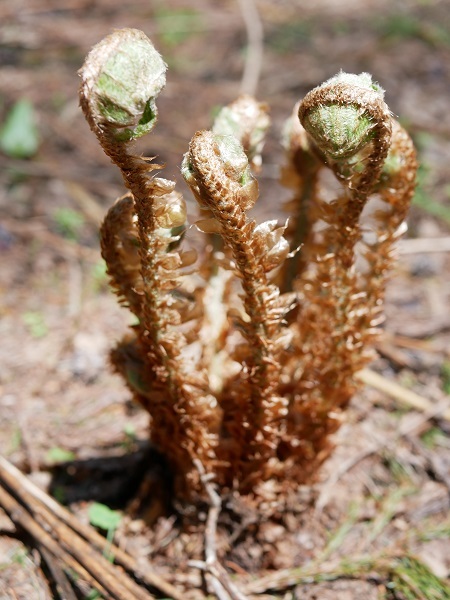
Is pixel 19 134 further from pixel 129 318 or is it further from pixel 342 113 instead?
pixel 342 113

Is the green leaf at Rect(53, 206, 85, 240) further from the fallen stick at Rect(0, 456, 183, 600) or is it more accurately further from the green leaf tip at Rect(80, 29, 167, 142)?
the green leaf tip at Rect(80, 29, 167, 142)

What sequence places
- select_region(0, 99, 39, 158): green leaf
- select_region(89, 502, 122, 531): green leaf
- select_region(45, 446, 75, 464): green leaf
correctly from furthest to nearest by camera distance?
1. select_region(0, 99, 39, 158): green leaf
2. select_region(45, 446, 75, 464): green leaf
3. select_region(89, 502, 122, 531): green leaf

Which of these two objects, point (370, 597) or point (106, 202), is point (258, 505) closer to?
point (370, 597)

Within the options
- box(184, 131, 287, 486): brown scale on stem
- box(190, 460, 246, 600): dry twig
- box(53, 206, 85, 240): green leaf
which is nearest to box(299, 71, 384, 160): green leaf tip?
box(184, 131, 287, 486): brown scale on stem

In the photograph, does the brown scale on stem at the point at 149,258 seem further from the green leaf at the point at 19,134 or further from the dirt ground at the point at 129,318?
the green leaf at the point at 19,134

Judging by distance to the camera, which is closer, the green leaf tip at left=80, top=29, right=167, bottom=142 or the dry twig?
the green leaf tip at left=80, top=29, right=167, bottom=142

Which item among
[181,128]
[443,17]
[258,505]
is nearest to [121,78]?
[258,505]

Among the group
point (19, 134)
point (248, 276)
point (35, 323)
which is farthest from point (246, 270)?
point (19, 134)
